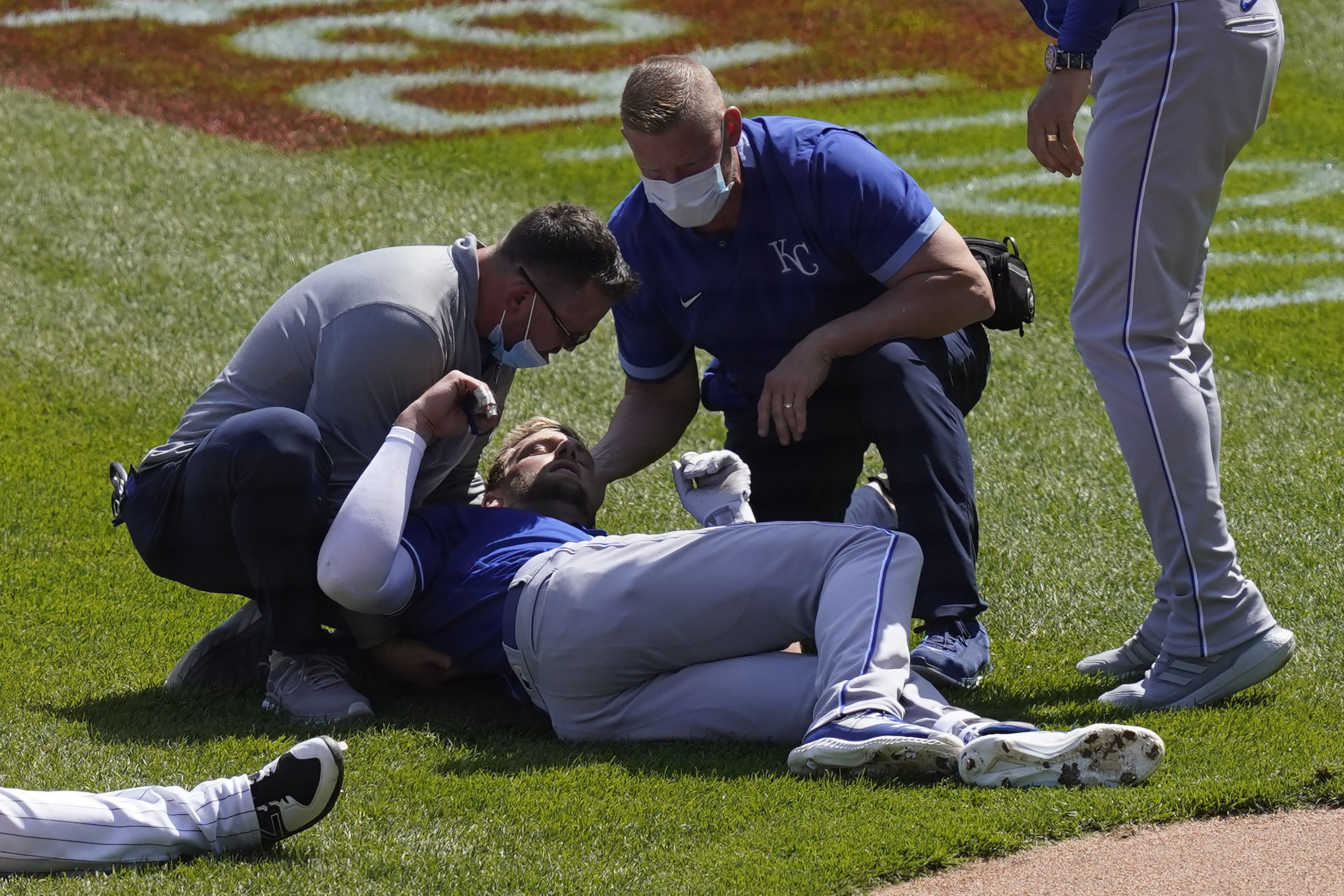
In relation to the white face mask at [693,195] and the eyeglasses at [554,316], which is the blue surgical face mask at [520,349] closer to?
the eyeglasses at [554,316]

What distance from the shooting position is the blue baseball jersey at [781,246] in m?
4.59

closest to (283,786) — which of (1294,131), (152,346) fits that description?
(152,346)

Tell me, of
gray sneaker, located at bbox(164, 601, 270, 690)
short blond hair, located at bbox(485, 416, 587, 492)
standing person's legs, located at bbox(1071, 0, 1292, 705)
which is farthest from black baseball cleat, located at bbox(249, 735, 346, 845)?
standing person's legs, located at bbox(1071, 0, 1292, 705)

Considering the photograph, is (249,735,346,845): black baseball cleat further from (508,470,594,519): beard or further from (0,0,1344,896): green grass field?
(508,470,594,519): beard

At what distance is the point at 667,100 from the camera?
4.39m

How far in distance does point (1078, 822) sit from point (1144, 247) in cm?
146

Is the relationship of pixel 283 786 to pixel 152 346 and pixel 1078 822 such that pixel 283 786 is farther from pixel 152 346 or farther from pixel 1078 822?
pixel 152 346

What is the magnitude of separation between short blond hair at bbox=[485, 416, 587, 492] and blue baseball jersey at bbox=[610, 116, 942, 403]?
0.45m

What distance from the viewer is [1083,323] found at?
157 inches

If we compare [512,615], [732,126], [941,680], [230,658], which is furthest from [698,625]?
[732,126]

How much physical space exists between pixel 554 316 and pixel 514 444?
1.78 ft

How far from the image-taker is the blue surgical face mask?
4316 mm

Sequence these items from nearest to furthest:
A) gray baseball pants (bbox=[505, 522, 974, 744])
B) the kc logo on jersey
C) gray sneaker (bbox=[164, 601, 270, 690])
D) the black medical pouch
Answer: gray baseball pants (bbox=[505, 522, 974, 744]) < gray sneaker (bbox=[164, 601, 270, 690]) < the kc logo on jersey < the black medical pouch

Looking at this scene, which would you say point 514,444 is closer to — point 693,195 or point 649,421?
point 649,421
